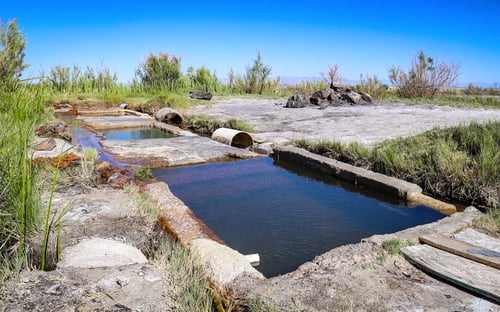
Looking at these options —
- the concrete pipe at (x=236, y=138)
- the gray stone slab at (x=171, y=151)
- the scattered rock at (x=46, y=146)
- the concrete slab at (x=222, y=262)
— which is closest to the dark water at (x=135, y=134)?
the gray stone slab at (x=171, y=151)

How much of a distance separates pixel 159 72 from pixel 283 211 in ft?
43.3

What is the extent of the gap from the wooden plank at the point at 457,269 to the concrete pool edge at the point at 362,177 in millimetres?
1067

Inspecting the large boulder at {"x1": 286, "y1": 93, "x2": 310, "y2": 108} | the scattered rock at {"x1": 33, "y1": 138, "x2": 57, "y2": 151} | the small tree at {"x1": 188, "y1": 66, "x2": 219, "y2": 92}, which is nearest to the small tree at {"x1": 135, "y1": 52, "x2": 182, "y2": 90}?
the small tree at {"x1": 188, "y1": 66, "x2": 219, "y2": 92}

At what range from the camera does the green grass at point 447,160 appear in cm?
315

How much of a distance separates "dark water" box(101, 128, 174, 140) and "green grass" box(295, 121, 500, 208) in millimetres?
3455

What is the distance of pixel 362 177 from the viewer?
367cm

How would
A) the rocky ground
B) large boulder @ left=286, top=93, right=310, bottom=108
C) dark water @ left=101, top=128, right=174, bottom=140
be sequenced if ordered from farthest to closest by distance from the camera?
1. large boulder @ left=286, top=93, right=310, bottom=108
2. dark water @ left=101, top=128, right=174, bottom=140
3. the rocky ground

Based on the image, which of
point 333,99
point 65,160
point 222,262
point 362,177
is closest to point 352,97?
point 333,99

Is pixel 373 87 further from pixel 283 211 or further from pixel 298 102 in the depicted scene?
pixel 283 211

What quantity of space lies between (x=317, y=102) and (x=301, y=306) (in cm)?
962

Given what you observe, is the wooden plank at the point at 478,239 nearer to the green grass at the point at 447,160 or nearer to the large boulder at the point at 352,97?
the green grass at the point at 447,160

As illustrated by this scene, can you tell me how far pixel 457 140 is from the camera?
163 inches

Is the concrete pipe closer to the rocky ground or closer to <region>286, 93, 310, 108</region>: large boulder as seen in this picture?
the rocky ground

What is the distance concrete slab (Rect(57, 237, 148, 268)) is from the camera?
6.09 ft
